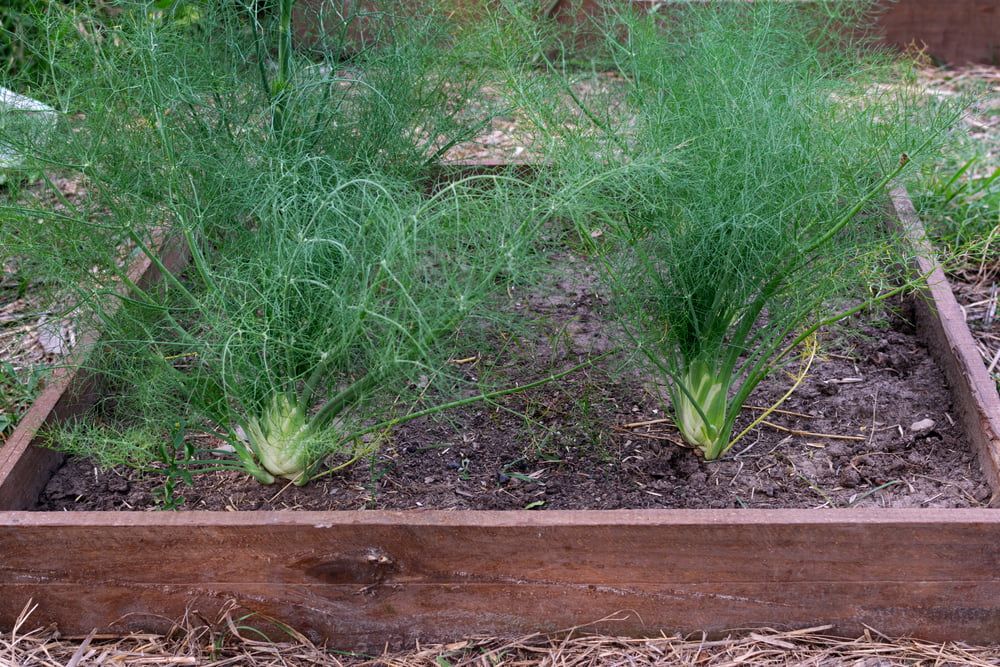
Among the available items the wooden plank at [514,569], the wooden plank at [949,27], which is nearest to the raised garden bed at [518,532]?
the wooden plank at [514,569]

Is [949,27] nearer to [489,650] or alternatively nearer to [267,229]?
[267,229]

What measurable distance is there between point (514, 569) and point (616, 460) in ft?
1.36

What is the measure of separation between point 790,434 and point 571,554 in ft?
2.24

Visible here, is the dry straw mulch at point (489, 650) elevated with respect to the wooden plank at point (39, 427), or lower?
lower

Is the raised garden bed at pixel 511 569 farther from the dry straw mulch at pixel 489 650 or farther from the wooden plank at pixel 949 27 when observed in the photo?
the wooden plank at pixel 949 27

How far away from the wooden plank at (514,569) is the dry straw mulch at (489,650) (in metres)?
0.02

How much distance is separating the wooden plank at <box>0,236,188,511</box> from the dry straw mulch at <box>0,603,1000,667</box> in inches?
9.2

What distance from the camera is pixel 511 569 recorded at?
1.56m

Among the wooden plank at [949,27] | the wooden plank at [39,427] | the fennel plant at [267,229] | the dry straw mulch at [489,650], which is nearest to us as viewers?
the fennel plant at [267,229]

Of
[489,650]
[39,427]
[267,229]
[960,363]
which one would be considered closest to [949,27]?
[960,363]

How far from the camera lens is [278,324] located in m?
1.54

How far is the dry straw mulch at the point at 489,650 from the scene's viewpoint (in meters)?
1.58

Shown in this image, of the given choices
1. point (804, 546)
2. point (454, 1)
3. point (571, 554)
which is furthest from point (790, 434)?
point (454, 1)

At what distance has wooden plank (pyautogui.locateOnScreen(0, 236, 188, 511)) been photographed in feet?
5.70
